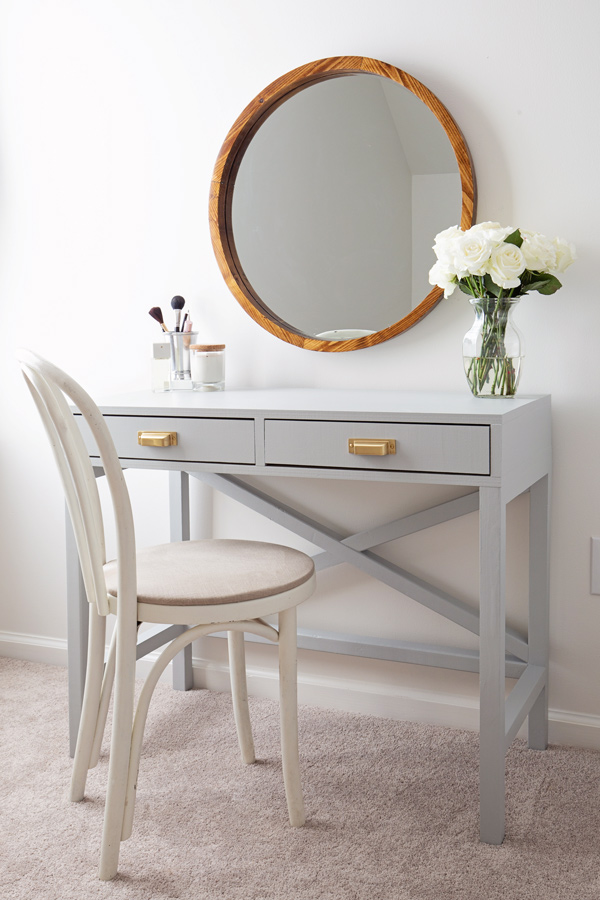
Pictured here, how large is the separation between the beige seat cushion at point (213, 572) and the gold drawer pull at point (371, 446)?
248 mm

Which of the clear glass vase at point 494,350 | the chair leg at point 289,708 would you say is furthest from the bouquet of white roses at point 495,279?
the chair leg at point 289,708

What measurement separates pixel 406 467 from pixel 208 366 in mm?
674

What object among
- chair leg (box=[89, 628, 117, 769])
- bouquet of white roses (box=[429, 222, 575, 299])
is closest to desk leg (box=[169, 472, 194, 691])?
chair leg (box=[89, 628, 117, 769])

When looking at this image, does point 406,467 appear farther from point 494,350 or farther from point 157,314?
point 157,314

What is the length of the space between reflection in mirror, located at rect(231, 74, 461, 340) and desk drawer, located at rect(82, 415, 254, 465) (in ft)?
1.60

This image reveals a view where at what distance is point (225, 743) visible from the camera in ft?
6.13

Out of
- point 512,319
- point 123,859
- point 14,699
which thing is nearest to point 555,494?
point 512,319

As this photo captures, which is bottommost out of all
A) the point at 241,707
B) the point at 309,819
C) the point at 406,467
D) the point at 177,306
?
the point at 309,819

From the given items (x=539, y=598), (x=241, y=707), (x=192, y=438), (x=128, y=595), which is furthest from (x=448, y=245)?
(x=241, y=707)

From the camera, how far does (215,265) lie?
2.08 meters

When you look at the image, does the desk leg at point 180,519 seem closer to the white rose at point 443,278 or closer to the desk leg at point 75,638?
the desk leg at point 75,638

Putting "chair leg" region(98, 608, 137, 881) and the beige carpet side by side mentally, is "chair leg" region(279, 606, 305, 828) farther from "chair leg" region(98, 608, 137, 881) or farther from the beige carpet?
"chair leg" region(98, 608, 137, 881)

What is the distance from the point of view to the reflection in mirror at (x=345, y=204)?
6.10 ft

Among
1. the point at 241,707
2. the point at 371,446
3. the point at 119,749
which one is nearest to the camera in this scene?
the point at 119,749
